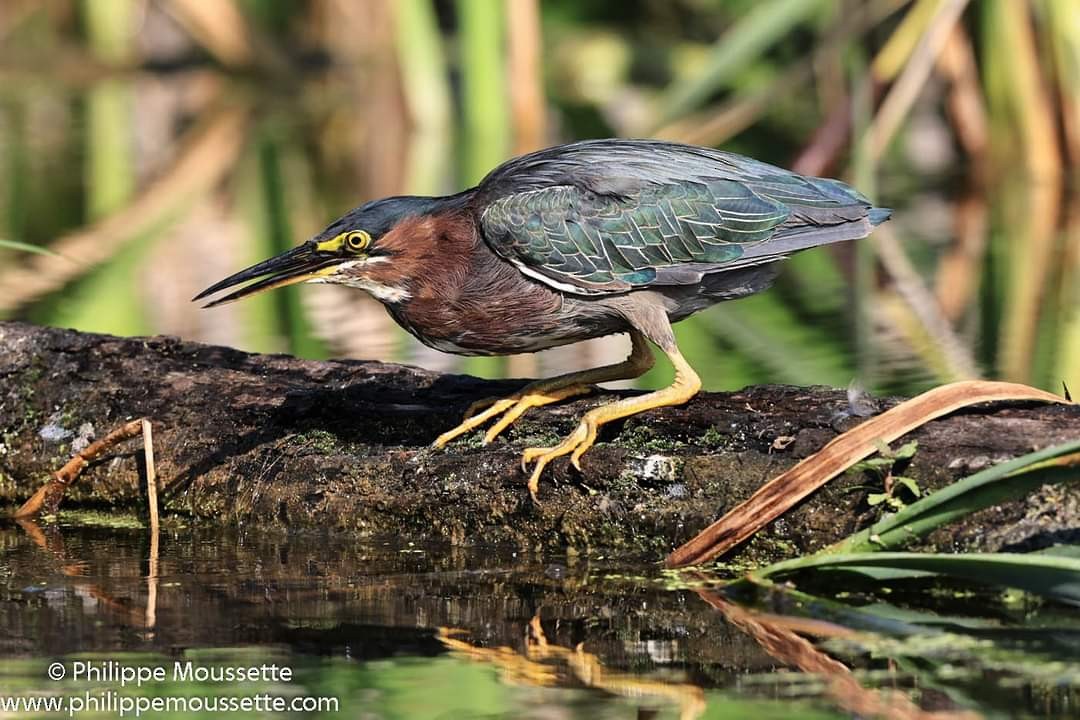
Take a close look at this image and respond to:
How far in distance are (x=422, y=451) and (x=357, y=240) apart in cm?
82

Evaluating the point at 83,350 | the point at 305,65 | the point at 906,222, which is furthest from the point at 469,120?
the point at 83,350

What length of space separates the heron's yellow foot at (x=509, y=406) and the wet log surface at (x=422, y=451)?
0.05 metres

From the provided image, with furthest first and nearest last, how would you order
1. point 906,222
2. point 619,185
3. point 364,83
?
point 364,83 < point 906,222 < point 619,185

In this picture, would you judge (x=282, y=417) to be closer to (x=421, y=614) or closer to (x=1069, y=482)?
(x=421, y=614)

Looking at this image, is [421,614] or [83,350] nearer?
[421,614]

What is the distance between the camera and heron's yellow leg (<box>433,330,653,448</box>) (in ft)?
18.5

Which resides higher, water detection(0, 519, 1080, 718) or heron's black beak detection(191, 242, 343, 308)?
heron's black beak detection(191, 242, 343, 308)

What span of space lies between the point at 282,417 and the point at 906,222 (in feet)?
28.9

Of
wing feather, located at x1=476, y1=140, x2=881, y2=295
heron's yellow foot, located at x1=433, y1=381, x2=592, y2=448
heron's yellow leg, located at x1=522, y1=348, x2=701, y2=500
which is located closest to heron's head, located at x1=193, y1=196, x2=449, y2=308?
wing feather, located at x1=476, y1=140, x2=881, y2=295

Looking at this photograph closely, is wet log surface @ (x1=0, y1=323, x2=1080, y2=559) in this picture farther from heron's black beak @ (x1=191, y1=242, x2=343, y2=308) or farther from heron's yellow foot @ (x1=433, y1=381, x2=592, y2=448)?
heron's black beak @ (x1=191, y1=242, x2=343, y2=308)

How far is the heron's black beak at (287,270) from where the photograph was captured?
5.64 metres

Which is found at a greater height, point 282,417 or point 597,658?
point 282,417

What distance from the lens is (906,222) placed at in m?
13.6

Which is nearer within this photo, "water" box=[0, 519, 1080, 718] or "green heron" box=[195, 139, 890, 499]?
"water" box=[0, 519, 1080, 718]
